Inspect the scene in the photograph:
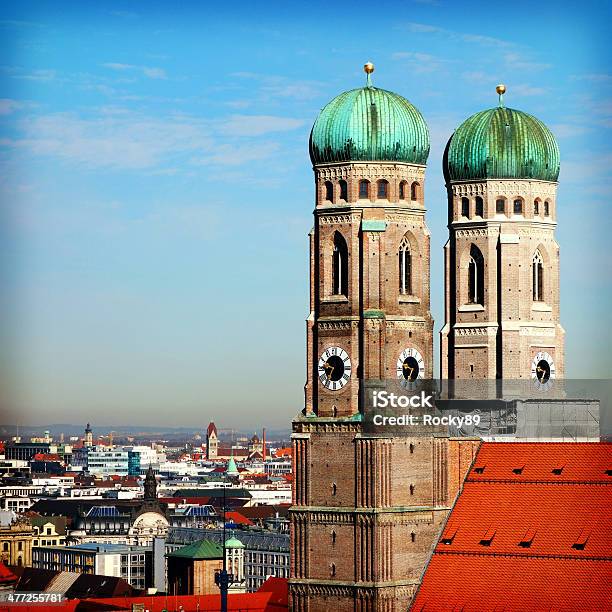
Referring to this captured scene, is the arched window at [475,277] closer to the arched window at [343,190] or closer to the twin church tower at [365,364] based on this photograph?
the twin church tower at [365,364]

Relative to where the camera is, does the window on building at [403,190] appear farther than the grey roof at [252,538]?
No

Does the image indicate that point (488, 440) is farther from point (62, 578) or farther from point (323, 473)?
point (62, 578)

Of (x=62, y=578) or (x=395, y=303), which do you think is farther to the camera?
(x=62, y=578)

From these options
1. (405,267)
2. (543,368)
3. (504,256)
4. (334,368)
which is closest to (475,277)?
(504,256)

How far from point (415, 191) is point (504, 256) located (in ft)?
22.5

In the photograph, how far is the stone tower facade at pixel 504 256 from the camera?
338ft

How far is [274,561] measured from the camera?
181875mm

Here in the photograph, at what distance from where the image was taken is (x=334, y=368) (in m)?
97.6

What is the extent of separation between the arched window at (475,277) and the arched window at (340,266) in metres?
8.40

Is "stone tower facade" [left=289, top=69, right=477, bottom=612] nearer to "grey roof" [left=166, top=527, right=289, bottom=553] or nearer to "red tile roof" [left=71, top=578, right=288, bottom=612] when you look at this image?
"red tile roof" [left=71, top=578, right=288, bottom=612]

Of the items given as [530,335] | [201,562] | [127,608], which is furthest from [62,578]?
[530,335]

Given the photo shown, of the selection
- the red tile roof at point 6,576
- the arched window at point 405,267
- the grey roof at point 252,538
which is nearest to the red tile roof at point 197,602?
the red tile roof at point 6,576

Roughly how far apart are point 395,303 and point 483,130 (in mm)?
10919

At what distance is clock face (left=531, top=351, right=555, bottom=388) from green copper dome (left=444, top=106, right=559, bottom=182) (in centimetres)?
779
